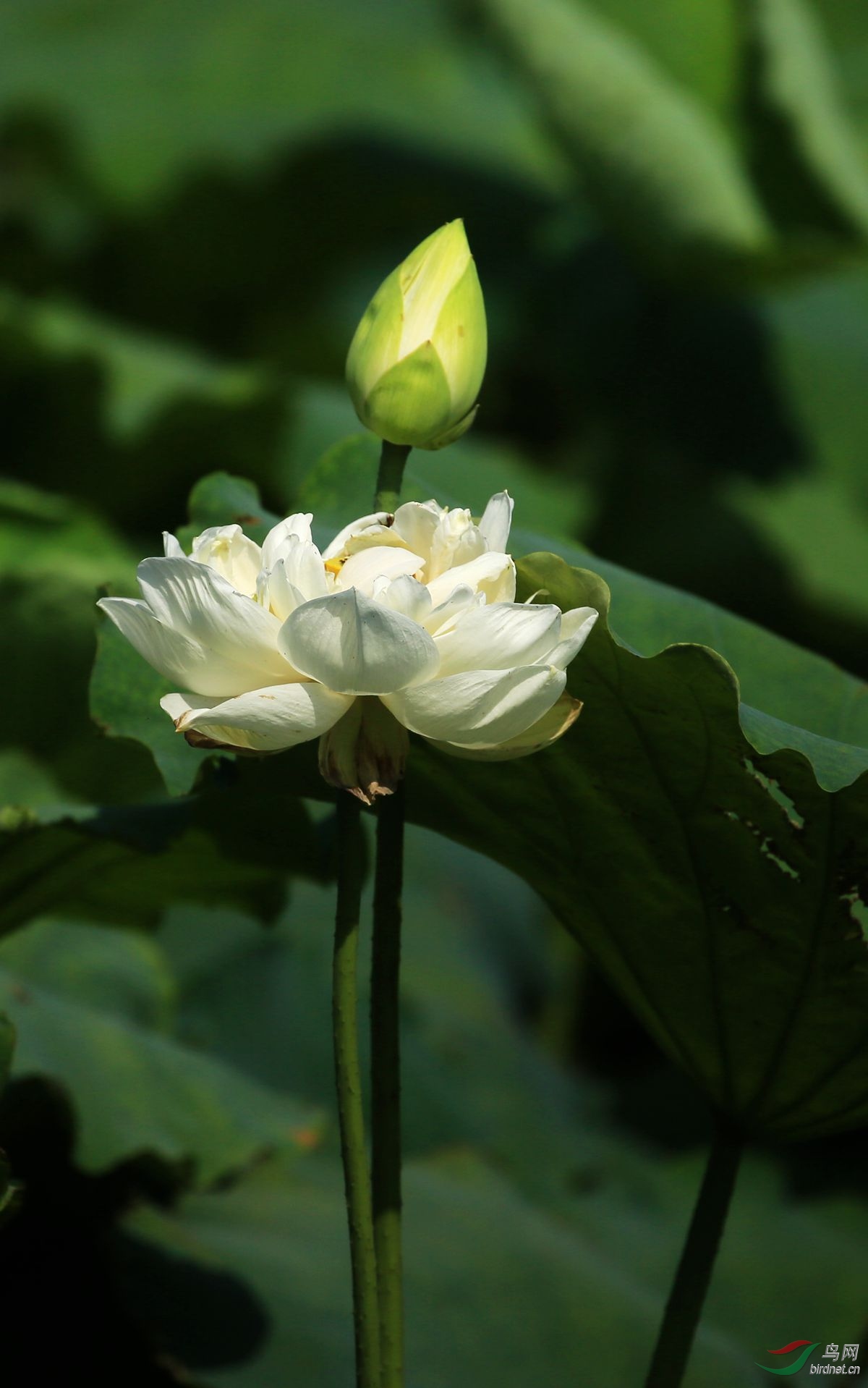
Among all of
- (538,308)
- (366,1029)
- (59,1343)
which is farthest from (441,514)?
(538,308)

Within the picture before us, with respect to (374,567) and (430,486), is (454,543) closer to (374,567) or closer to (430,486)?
(374,567)

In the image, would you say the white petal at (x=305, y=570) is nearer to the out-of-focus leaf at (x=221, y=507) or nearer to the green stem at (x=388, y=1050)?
the green stem at (x=388, y=1050)

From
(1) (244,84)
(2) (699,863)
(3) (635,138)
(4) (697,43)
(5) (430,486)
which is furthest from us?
(1) (244,84)

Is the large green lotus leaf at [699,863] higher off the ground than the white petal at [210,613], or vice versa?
the white petal at [210,613]

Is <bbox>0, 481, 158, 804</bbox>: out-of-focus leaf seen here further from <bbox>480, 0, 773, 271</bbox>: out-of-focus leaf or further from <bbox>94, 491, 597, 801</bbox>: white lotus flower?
<bbox>480, 0, 773, 271</bbox>: out-of-focus leaf

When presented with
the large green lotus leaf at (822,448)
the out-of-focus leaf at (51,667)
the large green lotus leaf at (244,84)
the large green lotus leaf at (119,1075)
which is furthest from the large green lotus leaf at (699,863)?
the large green lotus leaf at (244,84)

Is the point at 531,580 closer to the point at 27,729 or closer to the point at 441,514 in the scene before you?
Answer: the point at 441,514

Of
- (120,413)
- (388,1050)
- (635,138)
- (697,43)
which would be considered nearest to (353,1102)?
(388,1050)
